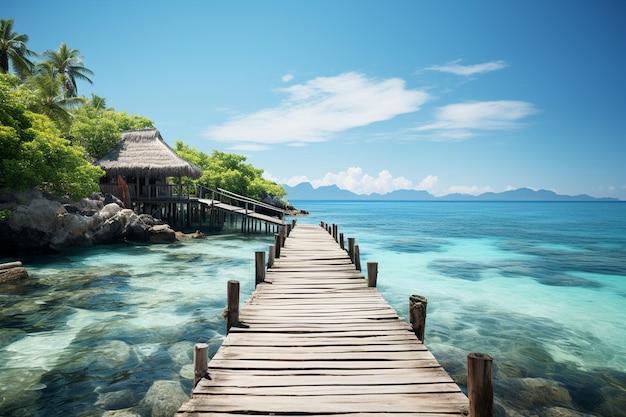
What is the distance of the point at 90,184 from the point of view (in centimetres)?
1939

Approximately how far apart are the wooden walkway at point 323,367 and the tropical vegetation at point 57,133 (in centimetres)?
1509

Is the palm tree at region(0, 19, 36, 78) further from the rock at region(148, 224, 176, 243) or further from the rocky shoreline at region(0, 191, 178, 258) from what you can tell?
the rock at region(148, 224, 176, 243)

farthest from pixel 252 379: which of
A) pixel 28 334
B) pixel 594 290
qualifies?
pixel 594 290

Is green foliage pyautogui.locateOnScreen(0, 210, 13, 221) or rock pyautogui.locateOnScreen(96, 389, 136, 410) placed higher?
green foliage pyautogui.locateOnScreen(0, 210, 13, 221)

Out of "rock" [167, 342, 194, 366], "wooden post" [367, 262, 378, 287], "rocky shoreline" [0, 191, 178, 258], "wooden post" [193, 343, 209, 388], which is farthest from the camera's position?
"rocky shoreline" [0, 191, 178, 258]

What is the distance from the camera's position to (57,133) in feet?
65.1

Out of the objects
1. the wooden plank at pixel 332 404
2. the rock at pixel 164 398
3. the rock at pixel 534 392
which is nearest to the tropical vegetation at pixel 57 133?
the rock at pixel 164 398

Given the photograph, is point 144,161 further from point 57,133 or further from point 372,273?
point 372,273

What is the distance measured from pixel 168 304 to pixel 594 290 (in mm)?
17160

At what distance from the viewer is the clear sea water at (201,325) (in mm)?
6277

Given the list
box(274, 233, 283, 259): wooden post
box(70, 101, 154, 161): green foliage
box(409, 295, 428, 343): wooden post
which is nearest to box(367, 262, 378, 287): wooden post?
box(409, 295, 428, 343): wooden post

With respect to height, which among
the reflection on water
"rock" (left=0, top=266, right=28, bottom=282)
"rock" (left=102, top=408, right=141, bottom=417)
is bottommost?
"rock" (left=102, top=408, right=141, bottom=417)

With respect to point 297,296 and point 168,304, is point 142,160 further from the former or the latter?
point 297,296

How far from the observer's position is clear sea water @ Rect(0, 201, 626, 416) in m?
6.28
